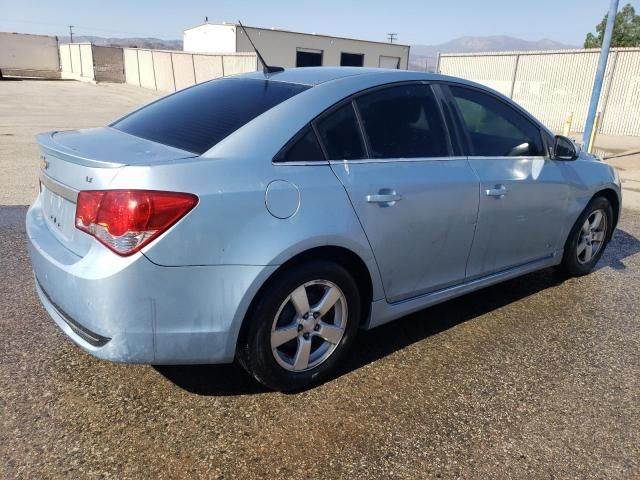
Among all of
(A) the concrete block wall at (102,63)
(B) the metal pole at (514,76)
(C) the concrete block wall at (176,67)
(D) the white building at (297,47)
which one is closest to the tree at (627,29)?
(D) the white building at (297,47)

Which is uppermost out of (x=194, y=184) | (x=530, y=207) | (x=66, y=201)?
(x=194, y=184)

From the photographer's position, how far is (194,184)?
2.27 meters

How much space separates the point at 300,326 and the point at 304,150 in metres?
0.88

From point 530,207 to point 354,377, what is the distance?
5.81 feet

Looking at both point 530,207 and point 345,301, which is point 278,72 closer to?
point 345,301

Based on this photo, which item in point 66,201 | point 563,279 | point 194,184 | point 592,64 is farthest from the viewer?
point 592,64

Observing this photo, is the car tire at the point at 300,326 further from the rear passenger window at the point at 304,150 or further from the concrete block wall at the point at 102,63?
the concrete block wall at the point at 102,63

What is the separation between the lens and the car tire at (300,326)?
253 centimetres

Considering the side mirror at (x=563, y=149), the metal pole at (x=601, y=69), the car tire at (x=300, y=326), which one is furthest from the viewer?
the metal pole at (x=601, y=69)

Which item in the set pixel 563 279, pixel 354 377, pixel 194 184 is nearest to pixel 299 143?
pixel 194 184

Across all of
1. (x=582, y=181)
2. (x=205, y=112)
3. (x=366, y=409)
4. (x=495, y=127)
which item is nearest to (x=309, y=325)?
(x=366, y=409)

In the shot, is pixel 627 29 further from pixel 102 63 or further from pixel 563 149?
pixel 563 149

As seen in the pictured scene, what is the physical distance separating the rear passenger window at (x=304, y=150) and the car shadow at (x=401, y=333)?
1226 millimetres

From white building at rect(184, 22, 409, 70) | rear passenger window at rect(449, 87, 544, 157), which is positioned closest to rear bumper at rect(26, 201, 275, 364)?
rear passenger window at rect(449, 87, 544, 157)
